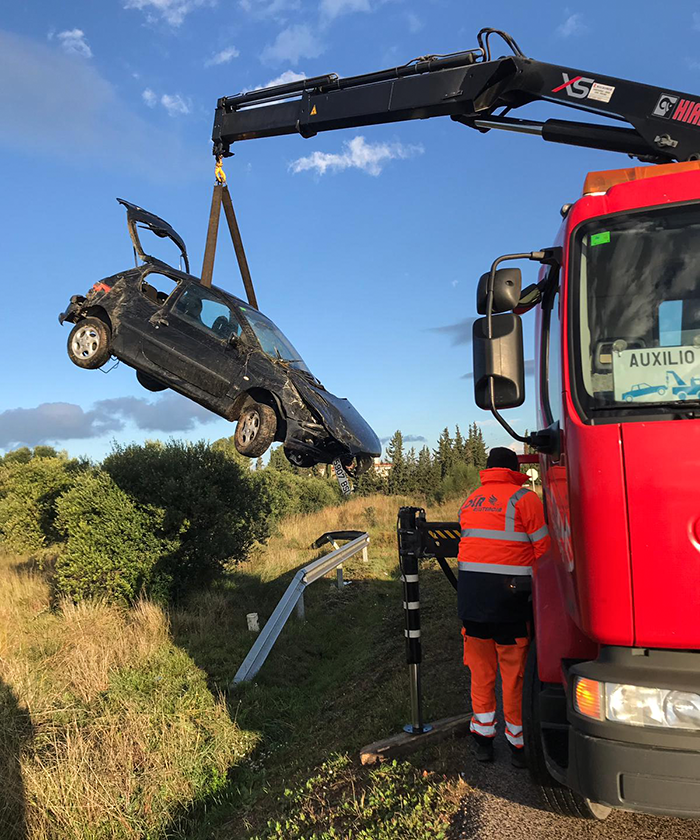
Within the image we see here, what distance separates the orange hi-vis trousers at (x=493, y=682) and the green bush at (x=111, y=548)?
22.0ft

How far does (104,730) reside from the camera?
20.5ft

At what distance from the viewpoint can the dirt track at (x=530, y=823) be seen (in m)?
3.25

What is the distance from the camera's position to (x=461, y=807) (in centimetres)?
365

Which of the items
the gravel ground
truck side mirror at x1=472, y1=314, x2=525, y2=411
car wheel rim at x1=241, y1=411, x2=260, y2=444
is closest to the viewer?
truck side mirror at x1=472, y1=314, x2=525, y2=411

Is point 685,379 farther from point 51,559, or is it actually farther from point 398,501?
point 398,501

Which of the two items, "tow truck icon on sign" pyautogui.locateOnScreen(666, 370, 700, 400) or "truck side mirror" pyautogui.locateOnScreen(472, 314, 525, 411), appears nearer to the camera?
"tow truck icon on sign" pyautogui.locateOnScreen(666, 370, 700, 400)

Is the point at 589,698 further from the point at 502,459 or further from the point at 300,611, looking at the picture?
the point at 300,611

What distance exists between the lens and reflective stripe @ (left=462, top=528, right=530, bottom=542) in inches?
160

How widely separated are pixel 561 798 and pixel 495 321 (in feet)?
8.18

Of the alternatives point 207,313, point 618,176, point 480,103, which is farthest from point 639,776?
point 207,313

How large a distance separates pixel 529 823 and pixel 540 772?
0.26 meters

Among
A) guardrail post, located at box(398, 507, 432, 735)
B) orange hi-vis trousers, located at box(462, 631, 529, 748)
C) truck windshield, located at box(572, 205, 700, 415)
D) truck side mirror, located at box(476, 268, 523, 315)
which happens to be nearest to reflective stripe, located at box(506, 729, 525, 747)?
orange hi-vis trousers, located at box(462, 631, 529, 748)

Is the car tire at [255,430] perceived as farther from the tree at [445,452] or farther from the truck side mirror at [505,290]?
the tree at [445,452]

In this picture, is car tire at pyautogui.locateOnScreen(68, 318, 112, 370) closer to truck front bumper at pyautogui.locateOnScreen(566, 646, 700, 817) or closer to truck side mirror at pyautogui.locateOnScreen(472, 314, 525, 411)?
truck side mirror at pyautogui.locateOnScreen(472, 314, 525, 411)
